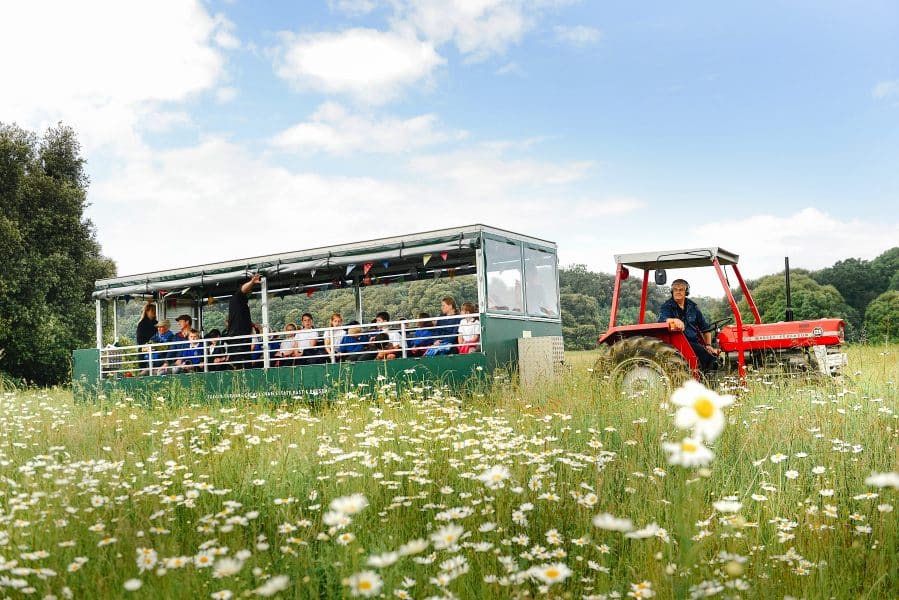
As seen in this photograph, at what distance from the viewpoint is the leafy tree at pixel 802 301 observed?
44375 mm

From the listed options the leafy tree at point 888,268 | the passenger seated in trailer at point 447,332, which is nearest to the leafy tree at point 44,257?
the passenger seated in trailer at point 447,332

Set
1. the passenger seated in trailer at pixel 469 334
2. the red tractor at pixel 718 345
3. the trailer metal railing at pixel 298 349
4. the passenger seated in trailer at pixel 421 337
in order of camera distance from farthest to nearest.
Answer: the trailer metal railing at pixel 298 349 → the passenger seated in trailer at pixel 421 337 → the passenger seated in trailer at pixel 469 334 → the red tractor at pixel 718 345

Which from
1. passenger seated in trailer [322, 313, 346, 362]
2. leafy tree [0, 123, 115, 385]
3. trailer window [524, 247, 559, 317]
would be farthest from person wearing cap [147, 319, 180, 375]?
leafy tree [0, 123, 115, 385]

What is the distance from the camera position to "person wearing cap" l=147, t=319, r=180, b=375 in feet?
50.9

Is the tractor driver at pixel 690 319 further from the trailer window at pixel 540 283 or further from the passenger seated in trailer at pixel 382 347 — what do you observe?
the passenger seated in trailer at pixel 382 347

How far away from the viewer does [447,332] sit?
12.4 metres

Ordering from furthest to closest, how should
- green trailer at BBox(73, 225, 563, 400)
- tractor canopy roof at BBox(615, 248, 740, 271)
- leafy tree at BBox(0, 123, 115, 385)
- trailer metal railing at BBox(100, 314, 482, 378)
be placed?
leafy tree at BBox(0, 123, 115, 385) < trailer metal railing at BBox(100, 314, 482, 378) < green trailer at BBox(73, 225, 563, 400) < tractor canopy roof at BBox(615, 248, 740, 271)

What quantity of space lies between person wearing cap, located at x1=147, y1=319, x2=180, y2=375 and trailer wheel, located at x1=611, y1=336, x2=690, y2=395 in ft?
31.6

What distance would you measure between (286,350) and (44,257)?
19.6 m

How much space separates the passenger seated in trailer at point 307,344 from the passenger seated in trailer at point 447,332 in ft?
7.71

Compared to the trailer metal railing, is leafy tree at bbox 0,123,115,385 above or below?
above

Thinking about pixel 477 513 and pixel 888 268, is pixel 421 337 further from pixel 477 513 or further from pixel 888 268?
pixel 888 268

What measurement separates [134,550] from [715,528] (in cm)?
301

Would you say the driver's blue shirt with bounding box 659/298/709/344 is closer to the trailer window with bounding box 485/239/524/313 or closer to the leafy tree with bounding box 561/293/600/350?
the trailer window with bounding box 485/239/524/313
